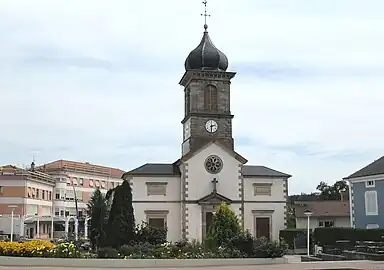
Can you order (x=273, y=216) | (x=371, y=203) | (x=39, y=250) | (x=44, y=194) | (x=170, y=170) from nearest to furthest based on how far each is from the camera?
(x=39, y=250) → (x=371, y=203) → (x=170, y=170) → (x=273, y=216) → (x=44, y=194)

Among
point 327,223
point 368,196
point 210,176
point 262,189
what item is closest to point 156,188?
point 210,176

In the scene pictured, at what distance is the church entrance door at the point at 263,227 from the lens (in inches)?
1992

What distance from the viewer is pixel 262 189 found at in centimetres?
5119

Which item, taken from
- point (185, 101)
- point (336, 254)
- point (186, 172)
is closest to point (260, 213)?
point (186, 172)

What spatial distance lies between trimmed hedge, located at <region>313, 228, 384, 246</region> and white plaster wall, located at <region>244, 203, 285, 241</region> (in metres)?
8.64

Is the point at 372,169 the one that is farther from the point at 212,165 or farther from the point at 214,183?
the point at 212,165

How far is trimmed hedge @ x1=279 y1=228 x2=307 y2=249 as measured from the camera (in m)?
47.8

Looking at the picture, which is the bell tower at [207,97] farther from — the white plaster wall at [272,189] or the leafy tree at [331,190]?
the leafy tree at [331,190]

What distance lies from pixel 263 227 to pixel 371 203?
10.2m

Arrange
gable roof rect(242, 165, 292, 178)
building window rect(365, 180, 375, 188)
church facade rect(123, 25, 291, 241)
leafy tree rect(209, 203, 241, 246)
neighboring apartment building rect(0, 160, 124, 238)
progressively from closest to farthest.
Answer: leafy tree rect(209, 203, 241, 246) → building window rect(365, 180, 375, 188) → church facade rect(123, 25, 291, 241) → gable roof rect(242, 165, 292, 178) → neighboring apartment building rect(0, 160, 124, 238)

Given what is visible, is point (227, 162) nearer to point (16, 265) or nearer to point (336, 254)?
point (336, 254)

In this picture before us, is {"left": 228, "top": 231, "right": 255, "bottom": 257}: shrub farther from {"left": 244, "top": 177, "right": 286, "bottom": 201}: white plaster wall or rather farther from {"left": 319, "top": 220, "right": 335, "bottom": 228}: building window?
{"left": 319, "top": 220, "right": 335, "bottom": 228}: building window

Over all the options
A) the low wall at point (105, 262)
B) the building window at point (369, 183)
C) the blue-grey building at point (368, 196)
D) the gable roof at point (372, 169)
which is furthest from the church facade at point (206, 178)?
the low wall at point (105, 262)

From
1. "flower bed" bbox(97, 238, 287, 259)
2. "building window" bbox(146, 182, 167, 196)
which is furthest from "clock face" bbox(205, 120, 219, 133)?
"flower bed" bbox(97, 238, 287, 259)
